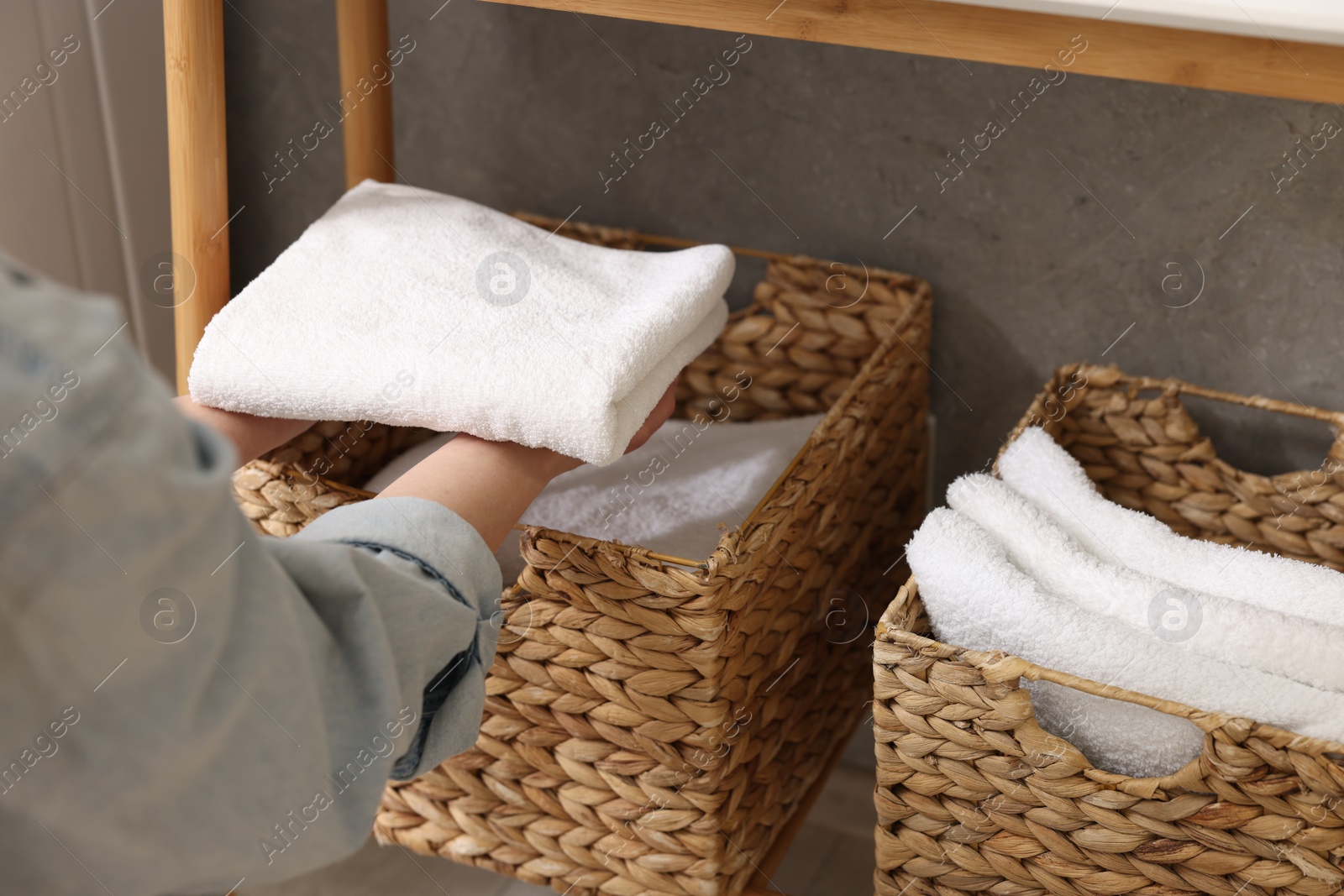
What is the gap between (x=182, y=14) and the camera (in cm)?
72

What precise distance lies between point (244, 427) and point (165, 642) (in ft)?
1.15

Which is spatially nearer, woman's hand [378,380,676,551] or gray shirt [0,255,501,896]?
gray shirt [0,255,501,896]

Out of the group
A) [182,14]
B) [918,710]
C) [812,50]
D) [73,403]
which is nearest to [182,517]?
[73,403]

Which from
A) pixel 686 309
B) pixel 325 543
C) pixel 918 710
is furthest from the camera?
pixel 686 309

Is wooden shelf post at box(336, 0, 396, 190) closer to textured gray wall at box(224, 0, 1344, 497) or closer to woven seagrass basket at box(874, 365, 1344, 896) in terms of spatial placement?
textured gray wall at box(224, 0, 1344, 497)

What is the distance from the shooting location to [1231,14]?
502mm

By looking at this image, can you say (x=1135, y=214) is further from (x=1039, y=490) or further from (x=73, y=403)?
(x=73, y=403)

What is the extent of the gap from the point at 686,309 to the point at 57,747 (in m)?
0.43

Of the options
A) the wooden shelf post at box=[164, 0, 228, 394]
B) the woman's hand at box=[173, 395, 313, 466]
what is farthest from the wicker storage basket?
the wooden shelf post at box=[164, 0, 228, 394]

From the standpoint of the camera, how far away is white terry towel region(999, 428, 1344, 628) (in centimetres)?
66

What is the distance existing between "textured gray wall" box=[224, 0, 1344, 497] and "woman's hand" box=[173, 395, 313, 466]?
1.29 feet

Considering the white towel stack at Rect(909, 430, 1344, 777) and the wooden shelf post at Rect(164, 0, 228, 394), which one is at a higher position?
the white towel stack at Rect(909, 430, 1344, 777)

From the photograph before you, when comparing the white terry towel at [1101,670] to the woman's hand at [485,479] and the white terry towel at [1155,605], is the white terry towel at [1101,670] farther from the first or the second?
the woman's hand at [485,479]

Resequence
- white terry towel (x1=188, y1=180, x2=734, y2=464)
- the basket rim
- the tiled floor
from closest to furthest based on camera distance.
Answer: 1. white terry towel (x1=188, y1=180, x2=734, y2=464)
2. the basket rim
3. the tiled floor
